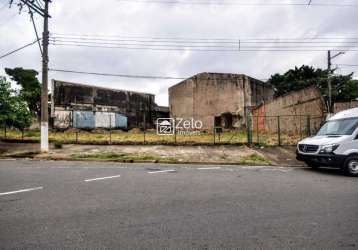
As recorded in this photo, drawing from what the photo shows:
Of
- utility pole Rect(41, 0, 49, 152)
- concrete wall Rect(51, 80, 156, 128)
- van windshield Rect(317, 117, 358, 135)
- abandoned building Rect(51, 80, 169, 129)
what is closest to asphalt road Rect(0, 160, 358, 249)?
van windshield Rect(317, 117, 358, 135)

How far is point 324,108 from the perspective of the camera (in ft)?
60.2

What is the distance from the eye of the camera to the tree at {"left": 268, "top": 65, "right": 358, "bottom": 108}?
38.9 metres

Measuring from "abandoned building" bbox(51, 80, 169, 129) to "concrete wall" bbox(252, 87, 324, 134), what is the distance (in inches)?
609

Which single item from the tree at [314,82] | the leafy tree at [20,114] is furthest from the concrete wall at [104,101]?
the tree at [314,82]

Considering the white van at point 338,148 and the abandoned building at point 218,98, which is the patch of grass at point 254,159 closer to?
the white van at point 338,148

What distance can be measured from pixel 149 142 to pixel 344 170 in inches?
437

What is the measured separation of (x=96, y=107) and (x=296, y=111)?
2207 centimetres

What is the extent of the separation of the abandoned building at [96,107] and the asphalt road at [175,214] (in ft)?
68.2

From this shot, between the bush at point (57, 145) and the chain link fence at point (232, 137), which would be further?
the chain link fence at point (232, 137)

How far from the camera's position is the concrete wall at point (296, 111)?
61.5ft

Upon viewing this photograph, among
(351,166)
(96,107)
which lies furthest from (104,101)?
(351,166)

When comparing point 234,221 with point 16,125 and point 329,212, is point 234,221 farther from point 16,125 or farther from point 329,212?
point 16,125

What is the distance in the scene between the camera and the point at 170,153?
46.9 feet

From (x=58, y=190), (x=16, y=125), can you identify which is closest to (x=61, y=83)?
(x=16, y=125)
